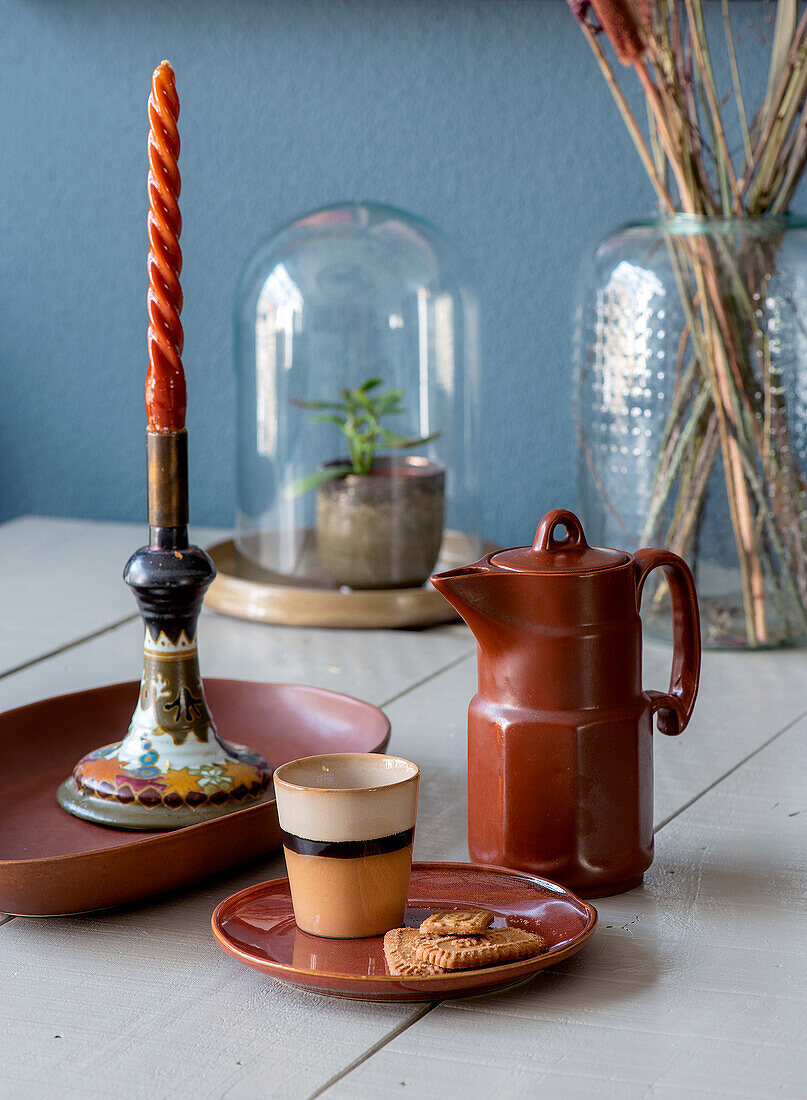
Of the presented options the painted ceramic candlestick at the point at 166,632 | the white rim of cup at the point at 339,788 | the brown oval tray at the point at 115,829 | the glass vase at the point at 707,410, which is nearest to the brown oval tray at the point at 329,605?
the glass vase at the point at 707,410

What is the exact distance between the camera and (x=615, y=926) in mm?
557

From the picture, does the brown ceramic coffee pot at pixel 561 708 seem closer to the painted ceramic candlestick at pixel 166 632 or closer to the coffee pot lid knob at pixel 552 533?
the coffee pot lid knob at pixel 552 533

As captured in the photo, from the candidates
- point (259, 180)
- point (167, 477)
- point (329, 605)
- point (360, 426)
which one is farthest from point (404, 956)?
point (259, 180)

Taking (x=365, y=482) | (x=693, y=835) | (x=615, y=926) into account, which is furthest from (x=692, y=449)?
(x=615, y=926)

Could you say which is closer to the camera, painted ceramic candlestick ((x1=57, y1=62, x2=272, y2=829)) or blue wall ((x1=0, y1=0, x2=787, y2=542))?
painted ceramic candlestick ((x1=57, y1=62, x2=272, y2=829))

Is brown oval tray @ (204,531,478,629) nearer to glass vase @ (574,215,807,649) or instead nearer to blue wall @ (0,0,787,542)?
glass vase @ (574,215,807,649)

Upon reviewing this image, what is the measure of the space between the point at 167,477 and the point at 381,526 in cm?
50

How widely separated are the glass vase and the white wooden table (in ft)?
0.82

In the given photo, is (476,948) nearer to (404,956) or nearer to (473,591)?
(404,956)

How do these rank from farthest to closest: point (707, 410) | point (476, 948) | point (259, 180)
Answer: point (259, 180) → point (707, 410) → point (476, 948)

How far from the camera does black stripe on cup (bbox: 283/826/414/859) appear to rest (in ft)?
1.63

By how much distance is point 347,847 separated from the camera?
499 millimetres

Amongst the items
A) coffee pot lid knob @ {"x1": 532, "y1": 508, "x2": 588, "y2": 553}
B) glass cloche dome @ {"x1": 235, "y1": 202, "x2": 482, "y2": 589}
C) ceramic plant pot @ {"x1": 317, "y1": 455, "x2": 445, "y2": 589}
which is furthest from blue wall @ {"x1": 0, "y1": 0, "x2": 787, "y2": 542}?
coffee pot lid knob @ {"x1": 532, "y1": 508, "x2": 588, "y2": 553}

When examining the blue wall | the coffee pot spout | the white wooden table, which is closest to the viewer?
the white wooden table
